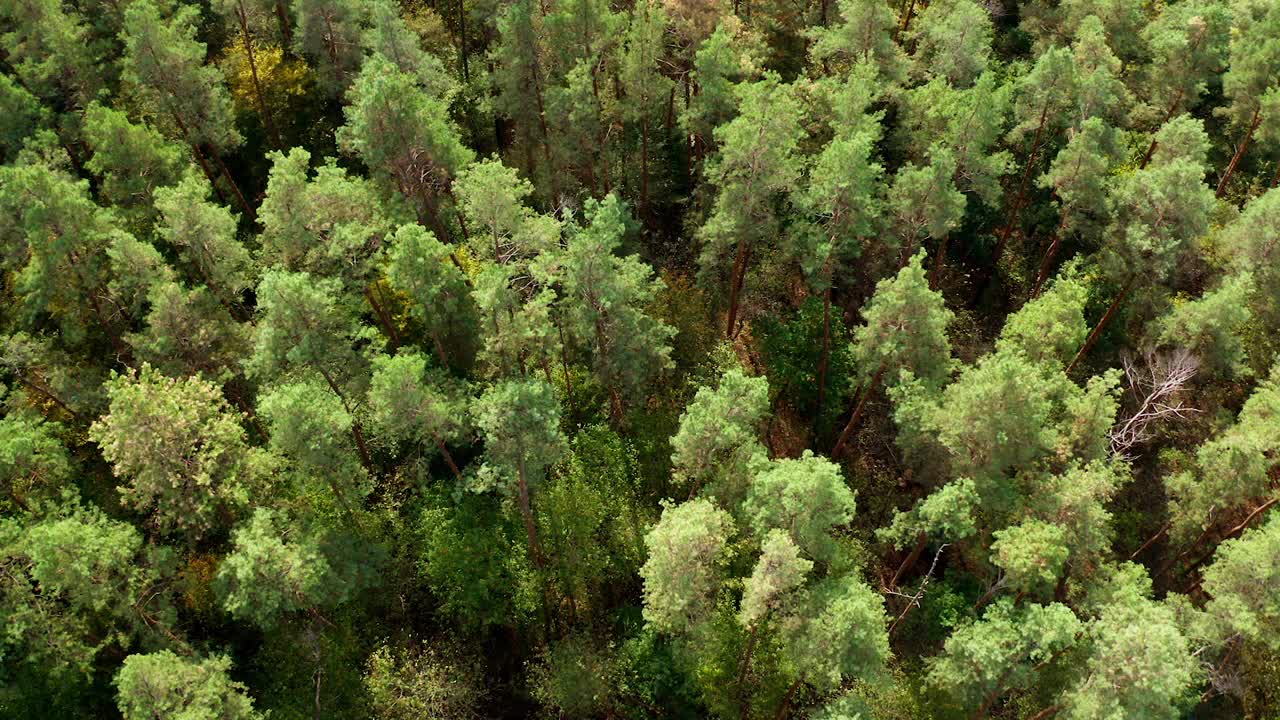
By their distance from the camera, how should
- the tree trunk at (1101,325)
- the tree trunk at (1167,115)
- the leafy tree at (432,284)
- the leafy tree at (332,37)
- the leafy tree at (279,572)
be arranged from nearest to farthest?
1. the leafy tree at (279,572)
2. the leafy tree at (432,284)
3. the tree trunk at (1101,325)
4. the leafy tree at (332,37)
5. the tree trunk at (1167,115)

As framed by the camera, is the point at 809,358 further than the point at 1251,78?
No

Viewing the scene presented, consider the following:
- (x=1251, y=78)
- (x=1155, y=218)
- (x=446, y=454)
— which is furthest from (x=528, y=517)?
(x=1251, y=78)

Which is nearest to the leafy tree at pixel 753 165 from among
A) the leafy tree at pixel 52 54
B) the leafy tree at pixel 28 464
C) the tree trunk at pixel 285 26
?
the tree trunk at pixel 285 26

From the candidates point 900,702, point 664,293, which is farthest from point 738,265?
point 900,702

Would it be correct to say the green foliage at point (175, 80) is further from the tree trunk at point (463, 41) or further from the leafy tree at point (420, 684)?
the leafy tree at point (420, 684)

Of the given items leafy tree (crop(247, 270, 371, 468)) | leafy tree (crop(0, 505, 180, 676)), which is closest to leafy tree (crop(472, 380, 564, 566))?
leafy tree (crop(247, 270, 371, 468))

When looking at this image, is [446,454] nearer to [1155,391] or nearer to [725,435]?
[725,435]

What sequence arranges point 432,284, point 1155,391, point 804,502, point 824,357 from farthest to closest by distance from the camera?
1. point 824,357
2. point 1155,391
3. point 432,284
4. point 804,502
